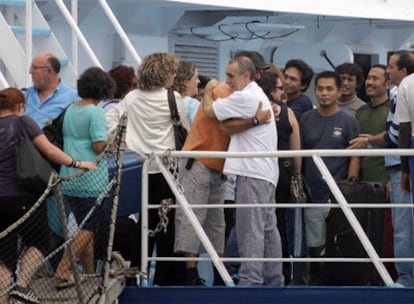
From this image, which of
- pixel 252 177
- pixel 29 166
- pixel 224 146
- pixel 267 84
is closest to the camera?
pixel 29 166

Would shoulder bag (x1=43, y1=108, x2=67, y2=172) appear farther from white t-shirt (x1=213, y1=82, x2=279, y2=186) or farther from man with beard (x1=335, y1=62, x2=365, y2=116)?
man with beard (x1=335, y1=62, x2=365, y2=116)

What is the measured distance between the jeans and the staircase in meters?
2.96

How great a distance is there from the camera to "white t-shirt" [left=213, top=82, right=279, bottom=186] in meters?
7.23

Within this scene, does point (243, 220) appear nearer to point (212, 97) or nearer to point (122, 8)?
point (212, 97)

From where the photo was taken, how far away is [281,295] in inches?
276

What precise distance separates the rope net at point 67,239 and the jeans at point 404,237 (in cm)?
178

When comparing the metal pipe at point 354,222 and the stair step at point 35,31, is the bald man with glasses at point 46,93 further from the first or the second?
the metal pipe at point 354,222

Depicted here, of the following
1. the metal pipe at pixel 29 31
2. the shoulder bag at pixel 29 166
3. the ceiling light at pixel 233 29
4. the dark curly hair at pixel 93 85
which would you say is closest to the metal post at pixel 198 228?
the dark curly hair at pixel 93 85

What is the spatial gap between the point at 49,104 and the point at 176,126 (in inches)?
37.1

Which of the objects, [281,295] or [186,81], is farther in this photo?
[186,81]

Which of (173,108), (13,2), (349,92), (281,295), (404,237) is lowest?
(281,295)

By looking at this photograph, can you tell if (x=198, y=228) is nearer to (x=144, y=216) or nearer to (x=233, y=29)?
(x=144, y=216)

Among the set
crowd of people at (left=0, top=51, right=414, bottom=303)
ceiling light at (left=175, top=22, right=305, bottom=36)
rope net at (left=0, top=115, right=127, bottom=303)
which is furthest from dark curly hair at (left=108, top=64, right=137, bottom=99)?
ceiling light at (left=175, top=22, right=305, bottom=36)

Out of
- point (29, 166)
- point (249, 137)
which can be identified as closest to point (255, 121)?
point (249, 137)
